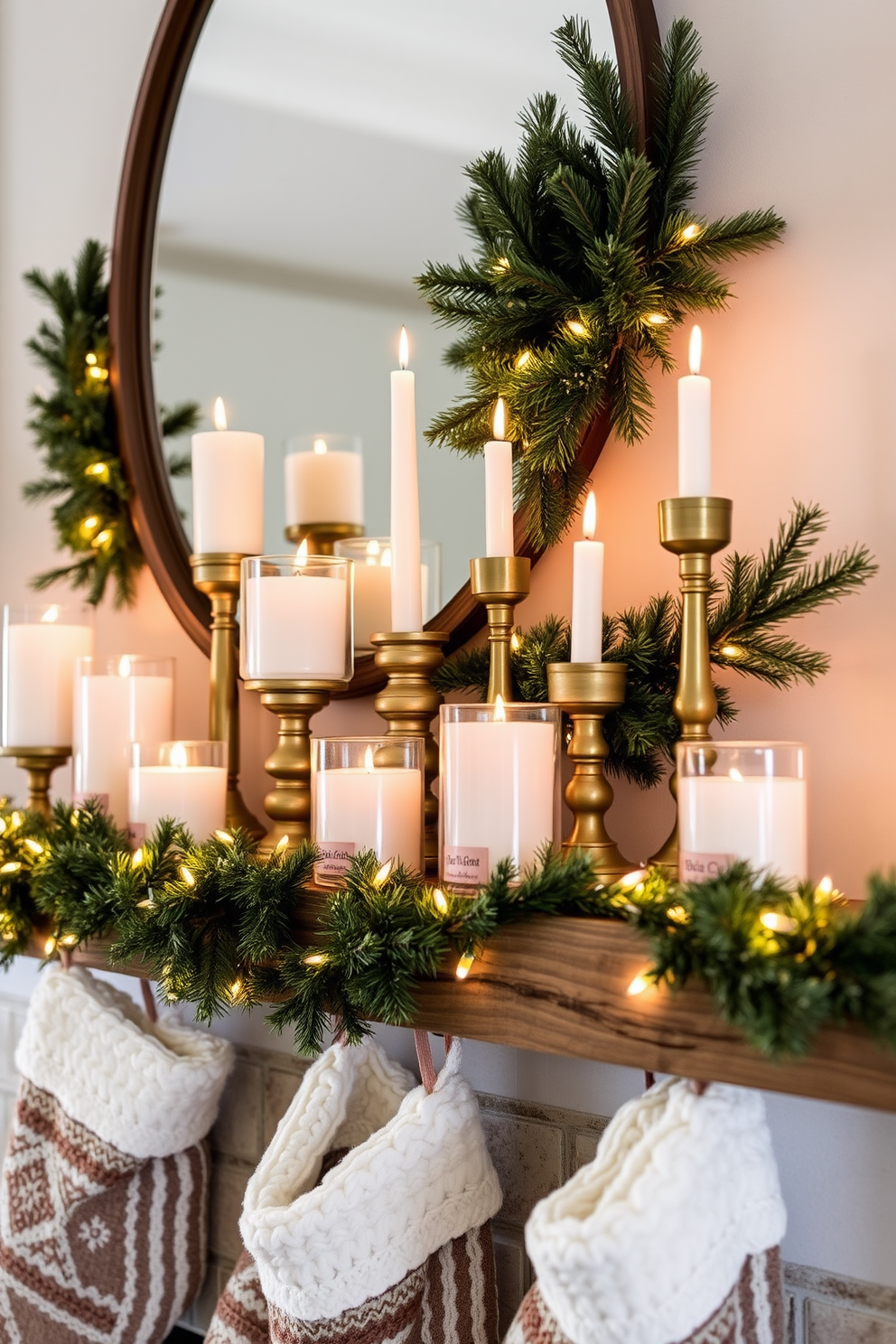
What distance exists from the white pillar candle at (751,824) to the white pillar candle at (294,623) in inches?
13.3

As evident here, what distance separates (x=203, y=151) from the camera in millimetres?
1261

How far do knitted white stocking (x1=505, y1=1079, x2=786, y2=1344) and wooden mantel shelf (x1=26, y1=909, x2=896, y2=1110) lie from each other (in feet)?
0.20

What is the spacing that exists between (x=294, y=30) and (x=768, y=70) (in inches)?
20.4

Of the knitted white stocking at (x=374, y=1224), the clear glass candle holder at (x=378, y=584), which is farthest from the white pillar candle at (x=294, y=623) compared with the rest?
the knitted white stocking at (x=374, y=1224)

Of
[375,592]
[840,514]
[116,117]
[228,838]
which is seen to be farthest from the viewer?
[116,117]

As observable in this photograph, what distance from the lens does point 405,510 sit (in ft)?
2.97

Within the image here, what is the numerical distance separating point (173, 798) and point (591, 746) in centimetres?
37

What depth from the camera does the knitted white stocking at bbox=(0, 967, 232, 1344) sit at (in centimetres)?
104

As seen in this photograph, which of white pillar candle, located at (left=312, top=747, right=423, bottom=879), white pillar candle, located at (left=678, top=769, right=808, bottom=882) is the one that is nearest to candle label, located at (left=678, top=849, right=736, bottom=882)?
white pillar candle, located at (left=678, top=769, right=808, bottom=882)

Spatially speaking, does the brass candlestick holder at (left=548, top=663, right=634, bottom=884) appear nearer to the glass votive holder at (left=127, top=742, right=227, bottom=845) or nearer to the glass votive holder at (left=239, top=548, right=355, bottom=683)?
the glass votive holder at (left=239, top=548, right=355, bottom=683)

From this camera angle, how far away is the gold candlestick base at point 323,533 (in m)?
1.12

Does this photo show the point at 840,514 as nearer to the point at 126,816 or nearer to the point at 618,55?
the point at 618,55

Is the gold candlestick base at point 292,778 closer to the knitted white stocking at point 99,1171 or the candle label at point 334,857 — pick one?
the candle label at point 334,857

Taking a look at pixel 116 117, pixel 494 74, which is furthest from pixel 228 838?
pixel 116 117
